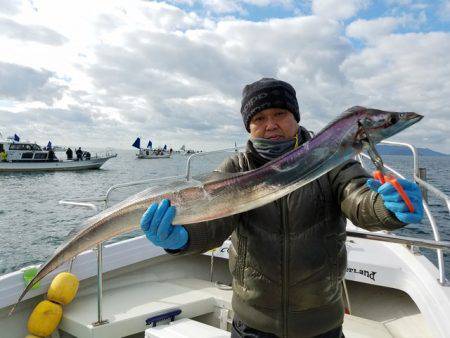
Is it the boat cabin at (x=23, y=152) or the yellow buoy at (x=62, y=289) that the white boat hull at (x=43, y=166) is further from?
the yellow buoy at (x=62, y=289)

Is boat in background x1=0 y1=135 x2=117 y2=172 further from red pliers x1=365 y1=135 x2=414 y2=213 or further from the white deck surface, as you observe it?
red pliers x1=365 y1=135 x2=414 y2=213

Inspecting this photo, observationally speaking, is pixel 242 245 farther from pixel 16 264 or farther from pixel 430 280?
pixel 16 264

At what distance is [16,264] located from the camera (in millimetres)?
13734

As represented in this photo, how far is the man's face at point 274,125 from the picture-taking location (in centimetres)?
279

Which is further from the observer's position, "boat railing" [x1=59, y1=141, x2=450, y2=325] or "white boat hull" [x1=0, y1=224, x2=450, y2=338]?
"white boat hull" [x1=0, y1=224, x2=450, y2=338]

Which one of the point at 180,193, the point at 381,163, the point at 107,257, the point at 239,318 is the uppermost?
the point at 381,163

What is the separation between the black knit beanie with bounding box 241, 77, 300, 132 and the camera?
111 inches

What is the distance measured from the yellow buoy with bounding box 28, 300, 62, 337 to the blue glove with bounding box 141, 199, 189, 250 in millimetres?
2841

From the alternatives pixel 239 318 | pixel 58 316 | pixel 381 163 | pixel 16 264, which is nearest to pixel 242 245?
pixel 239 318

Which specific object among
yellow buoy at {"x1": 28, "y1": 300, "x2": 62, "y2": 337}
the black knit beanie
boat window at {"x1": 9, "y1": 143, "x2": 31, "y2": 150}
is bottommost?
yellow buoy at {"x1": 28, "y1": 300, "x2": 62, "y2": 337}

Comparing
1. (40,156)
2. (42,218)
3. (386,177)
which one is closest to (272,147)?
(386,177)

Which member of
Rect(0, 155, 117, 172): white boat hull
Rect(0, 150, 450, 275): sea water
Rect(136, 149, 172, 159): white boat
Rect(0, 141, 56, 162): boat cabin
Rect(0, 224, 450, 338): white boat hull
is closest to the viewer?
Rect(0, 224, 450, 338): white boat hull

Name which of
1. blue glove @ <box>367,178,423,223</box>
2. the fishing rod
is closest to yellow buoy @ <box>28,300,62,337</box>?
the fishing rod

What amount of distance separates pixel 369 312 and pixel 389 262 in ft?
2.99
